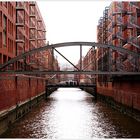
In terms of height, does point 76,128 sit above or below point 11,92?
below

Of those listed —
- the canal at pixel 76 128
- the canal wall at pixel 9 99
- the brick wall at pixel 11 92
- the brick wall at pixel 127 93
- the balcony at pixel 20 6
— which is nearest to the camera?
the canal at pixel 76 128

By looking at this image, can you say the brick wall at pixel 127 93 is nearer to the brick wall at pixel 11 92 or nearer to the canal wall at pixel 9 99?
the canal wall at pixel 9 99

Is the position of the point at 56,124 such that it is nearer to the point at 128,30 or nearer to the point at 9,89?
the point at 9,89

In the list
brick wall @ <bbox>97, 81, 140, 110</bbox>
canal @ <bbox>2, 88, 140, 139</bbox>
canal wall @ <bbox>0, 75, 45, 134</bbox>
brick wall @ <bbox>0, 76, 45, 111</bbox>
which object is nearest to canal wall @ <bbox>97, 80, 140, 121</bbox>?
brick wall @ <bbox>97, 81, 140, 110</bbox>

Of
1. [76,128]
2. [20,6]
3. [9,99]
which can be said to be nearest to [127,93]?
[76,128]

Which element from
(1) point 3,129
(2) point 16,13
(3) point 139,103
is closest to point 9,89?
(1) point 3,129

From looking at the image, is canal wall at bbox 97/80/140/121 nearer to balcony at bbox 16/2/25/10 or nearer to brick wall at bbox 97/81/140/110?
brick wall at bbox 97/81/140/110

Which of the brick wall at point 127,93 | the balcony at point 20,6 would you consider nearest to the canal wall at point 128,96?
the brick wall at point 127,93

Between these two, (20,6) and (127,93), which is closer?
(127,93)

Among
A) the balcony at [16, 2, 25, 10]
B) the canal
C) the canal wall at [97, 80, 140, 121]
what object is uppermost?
the balcony at [16, 2, 25, 10]

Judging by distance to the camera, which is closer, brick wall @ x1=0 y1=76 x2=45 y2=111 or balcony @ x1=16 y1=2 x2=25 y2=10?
brick wall @ x1=0 y1=76 x2=45 y2=111

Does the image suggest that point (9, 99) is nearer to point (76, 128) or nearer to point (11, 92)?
point (11, 92)

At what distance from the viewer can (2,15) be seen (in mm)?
24984

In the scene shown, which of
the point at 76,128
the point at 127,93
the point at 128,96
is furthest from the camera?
the point at 127,93
